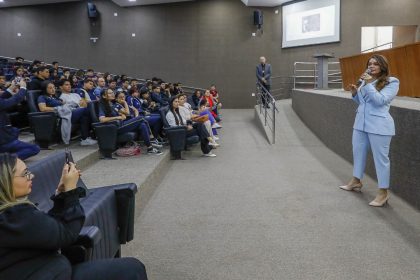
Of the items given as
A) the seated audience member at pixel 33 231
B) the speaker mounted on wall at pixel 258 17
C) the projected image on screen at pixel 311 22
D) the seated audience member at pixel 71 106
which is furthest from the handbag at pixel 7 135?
the speaker mounted on wall at pixel 258 17

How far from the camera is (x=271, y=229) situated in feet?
10.5

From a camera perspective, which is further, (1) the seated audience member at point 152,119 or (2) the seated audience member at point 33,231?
(1) the seated audience member at point 152,119

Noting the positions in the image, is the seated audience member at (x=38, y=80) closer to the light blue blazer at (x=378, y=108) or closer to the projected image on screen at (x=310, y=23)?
the light blue blazer at (x=378, y=108)

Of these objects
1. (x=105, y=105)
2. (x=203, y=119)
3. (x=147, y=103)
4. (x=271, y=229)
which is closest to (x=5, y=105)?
(x=105, y=105)

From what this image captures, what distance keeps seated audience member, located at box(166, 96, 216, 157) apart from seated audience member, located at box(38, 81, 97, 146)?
120 cm

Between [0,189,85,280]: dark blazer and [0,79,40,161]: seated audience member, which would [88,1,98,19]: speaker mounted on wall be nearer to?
[0,79,40,161]: seated audience member

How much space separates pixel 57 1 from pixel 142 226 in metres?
12.3

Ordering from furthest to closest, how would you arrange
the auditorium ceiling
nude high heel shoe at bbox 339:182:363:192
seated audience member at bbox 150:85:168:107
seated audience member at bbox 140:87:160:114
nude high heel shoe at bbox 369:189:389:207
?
the auditorium ceiling, seated audience member at bbox 150:85:168:107, seated audience member at bbox 140:87:160:114, nude high heel shoe at bbox 339:182:363:192, nude high heel shoe at bbox 369:189:389:207

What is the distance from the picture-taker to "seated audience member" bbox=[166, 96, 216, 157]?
20.4 feet

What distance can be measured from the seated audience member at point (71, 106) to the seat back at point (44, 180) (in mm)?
2767

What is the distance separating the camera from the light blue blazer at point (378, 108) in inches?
137

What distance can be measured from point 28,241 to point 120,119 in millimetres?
4306

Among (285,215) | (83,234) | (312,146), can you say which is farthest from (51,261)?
(312,146)

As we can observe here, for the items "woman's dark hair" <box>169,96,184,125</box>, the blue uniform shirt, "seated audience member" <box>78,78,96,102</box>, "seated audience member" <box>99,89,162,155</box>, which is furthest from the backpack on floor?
"seated audience member" <box>78,78,96,102</box>
